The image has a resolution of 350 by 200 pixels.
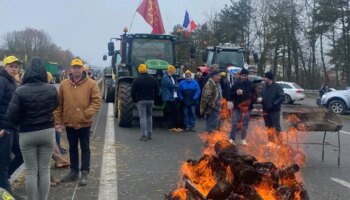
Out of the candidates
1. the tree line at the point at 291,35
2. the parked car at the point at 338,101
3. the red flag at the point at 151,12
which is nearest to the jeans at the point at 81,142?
the red flag at the point at 151,12

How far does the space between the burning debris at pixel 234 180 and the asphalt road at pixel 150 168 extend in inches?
42.2

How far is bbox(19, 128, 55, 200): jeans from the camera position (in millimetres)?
5746

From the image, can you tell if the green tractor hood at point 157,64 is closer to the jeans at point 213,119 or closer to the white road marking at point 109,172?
the white road marking at point 109,172

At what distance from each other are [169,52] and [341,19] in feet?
116

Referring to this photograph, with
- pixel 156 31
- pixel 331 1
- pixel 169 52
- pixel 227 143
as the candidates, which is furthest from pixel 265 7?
pixel 227 143

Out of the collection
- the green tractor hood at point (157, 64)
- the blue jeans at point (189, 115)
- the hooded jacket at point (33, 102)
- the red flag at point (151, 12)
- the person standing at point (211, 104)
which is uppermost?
the red flag at point (151, 12)

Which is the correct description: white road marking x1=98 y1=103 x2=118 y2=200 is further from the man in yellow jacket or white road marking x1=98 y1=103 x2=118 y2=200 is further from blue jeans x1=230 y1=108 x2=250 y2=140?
blue jeans x1=230 y1=108 x2=250 y2=140

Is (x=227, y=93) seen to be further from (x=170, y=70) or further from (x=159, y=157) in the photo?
(x=159, y=157)

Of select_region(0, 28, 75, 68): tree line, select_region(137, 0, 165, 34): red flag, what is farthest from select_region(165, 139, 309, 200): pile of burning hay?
select_region(0, 28, 75, 68): tree line

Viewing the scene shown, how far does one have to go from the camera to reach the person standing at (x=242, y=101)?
11.1 meters

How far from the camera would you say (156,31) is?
67.3ft

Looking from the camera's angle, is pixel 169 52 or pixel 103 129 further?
pixel 169 52

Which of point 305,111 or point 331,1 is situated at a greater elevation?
point 331,1

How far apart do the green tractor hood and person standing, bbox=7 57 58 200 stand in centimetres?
892
